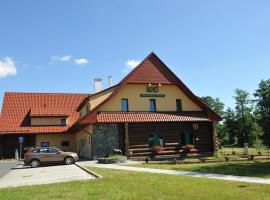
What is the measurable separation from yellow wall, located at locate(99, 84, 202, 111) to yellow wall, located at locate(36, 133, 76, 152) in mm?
14643

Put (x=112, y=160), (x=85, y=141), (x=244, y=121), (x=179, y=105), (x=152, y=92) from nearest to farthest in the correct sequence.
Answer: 1. (x=112, y=160)
2. (x=152, y=92)
3. (x=179, y=105)
4. (x=85, y=141)
5. (x=244, y=121)

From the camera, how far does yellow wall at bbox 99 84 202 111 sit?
106 feet

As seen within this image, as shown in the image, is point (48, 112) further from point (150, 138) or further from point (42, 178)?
point (42, 178)

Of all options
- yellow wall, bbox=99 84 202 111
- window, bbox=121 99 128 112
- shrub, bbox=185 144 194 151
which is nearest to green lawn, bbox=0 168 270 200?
yellow wall, bbox=99 84 202 111

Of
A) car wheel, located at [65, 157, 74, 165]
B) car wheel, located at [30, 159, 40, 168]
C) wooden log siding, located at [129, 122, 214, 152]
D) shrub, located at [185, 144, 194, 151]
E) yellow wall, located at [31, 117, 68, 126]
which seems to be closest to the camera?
car wheel, located at [30, 159, 40, 168]

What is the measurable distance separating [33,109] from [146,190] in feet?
114

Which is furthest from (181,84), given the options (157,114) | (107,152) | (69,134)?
(69,134)

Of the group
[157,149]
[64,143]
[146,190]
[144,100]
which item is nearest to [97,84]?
[64,143]

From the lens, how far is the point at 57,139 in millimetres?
44375

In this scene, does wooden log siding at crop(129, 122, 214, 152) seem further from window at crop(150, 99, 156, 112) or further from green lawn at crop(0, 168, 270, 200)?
green lawn at crop(0, 168, 270, 200)

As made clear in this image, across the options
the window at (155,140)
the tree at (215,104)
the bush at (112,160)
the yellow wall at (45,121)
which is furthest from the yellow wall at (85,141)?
the tree at (215,104)

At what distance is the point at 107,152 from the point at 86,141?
16.4 ft

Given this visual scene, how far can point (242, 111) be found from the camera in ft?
274

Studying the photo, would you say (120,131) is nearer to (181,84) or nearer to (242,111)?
(181,84)
